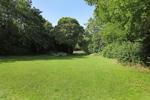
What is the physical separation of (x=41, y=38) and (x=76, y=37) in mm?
9513

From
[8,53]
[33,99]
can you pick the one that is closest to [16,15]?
[8,53]

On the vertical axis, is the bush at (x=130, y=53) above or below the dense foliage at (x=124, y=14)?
below

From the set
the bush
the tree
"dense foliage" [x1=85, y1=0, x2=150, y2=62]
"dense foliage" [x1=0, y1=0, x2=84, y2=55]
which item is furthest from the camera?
the tree

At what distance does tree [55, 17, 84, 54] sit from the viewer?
47344 mm

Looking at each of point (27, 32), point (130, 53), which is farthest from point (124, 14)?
point (27, 32)

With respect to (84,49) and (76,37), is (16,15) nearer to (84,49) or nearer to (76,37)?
(76,37)

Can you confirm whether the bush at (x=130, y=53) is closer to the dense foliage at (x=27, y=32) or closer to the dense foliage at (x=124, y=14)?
the dense foliage at (x=124, y=14)

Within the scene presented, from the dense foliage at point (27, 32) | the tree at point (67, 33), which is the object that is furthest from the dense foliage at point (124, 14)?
the tree at point (67, 33)

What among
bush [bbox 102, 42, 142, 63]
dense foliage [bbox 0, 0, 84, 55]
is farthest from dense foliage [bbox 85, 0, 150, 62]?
dense foliage [bbox 0, 0, 84, 55]

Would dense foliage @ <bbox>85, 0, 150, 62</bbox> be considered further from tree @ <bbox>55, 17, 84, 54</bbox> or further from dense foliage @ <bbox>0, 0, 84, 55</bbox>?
tree @ <bbox>55, 17, 84, 54</bbox>

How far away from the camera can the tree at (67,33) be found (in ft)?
155

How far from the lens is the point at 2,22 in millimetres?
37312

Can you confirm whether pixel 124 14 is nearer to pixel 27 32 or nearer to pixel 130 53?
pixel 130 53

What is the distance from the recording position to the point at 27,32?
39938 mm
